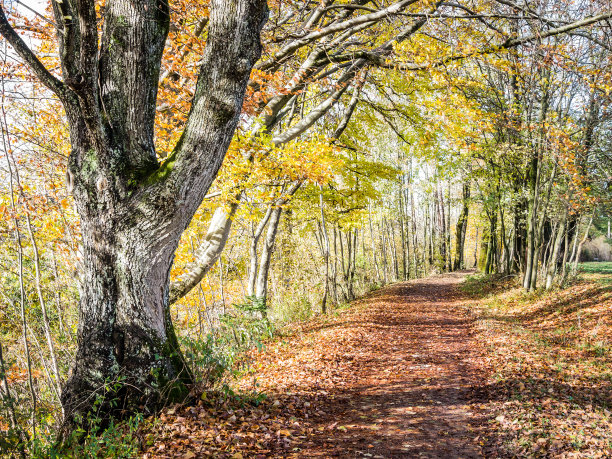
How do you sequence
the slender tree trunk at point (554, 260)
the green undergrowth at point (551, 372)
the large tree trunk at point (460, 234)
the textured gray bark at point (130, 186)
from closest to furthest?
the textured gray bark at point (130, 186) → the green undergrowth at point (551, 372) → the slender tree trunk at point (554, 260) → the large tree trunk at point (460, 234)

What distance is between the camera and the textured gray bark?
3887 millimetres

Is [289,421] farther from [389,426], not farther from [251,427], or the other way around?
[389,426]

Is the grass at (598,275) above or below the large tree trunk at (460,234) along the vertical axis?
below

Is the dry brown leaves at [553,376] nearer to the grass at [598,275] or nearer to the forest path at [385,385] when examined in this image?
the forest path at [385,385]

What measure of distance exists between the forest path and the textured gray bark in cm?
206

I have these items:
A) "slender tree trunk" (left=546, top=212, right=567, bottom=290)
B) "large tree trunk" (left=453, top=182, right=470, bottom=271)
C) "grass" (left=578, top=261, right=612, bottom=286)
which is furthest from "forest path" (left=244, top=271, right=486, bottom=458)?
"large tree trunk" (left=453, top=182, right=470, bottom=271)

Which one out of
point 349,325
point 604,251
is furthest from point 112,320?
point 604,251

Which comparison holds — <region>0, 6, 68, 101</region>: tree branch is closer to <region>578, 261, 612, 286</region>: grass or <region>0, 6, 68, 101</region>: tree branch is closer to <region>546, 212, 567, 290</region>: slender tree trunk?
<region>546, 212, 567, 290</region>: slender tree trunk

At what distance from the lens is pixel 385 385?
6.32 meters

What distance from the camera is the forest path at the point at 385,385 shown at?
4418 mm

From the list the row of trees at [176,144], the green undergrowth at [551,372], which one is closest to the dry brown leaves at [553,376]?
the green undergrowth at [551,372]

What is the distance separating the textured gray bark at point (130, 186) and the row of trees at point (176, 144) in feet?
0.05

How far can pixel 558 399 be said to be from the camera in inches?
207

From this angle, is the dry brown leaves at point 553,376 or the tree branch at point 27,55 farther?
the dry brown leaves at point 553,376
